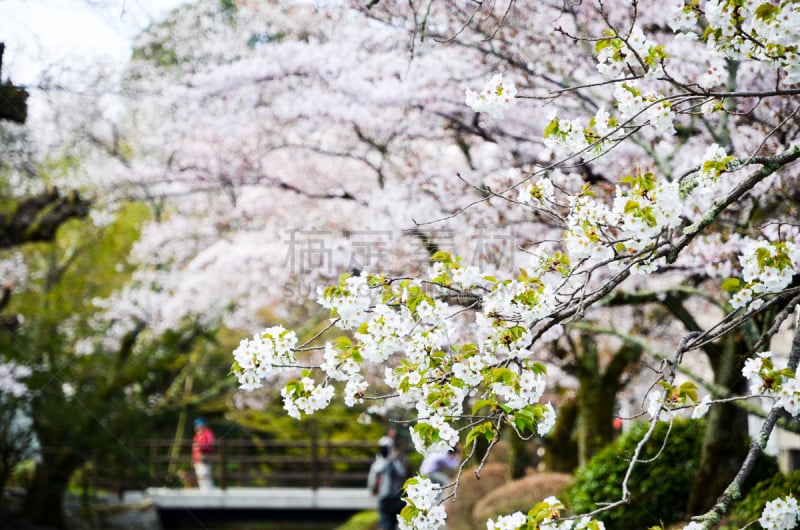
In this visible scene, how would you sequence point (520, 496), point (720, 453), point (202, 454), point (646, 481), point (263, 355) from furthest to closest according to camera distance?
point (202, 454), point (520, 496), point (646, 481), point (720, 453), point (263, 355)

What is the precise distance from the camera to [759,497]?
446 cm

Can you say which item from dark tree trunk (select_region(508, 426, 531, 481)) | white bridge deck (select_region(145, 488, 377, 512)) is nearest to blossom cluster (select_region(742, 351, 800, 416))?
dark tree trunk (select_region(508, 426, 531, 481))

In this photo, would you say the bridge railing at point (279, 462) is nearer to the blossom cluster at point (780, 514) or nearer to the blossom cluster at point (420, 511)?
the blossom cluster at point (420, 511)

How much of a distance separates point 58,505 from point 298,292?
5.63 metres

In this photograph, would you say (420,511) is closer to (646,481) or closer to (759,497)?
(759,497)

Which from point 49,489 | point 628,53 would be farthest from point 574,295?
point 49,489

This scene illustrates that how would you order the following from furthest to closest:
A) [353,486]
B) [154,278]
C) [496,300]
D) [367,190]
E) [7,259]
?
[353,486]
[7,259]
[154,278]
[367,190]
[496,300]

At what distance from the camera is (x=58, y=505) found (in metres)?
10.3

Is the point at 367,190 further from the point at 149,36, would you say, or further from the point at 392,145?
the point at 149,36

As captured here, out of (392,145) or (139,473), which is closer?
(392,145)

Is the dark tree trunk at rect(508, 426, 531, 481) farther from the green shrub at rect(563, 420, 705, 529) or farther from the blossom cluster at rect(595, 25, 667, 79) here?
the blossom cluster at rect(595, 25, 667, 79)

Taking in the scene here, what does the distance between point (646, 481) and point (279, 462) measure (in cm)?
1165

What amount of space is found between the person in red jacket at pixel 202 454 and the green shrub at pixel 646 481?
8.48m

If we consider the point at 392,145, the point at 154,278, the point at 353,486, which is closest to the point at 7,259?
the point at 154,278
